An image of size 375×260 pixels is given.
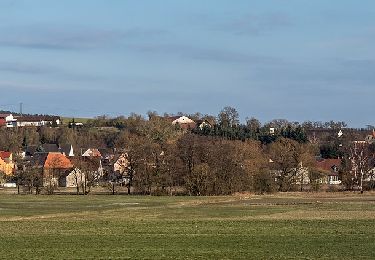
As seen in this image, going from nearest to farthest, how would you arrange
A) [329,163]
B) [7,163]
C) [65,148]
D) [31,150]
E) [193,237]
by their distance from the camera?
[193,237] < [7,163] < [329,163] < [31,150] < [65,148]

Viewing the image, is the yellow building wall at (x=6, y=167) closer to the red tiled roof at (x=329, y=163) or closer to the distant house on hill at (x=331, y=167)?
the distant house on hill at (x=331, y=167)

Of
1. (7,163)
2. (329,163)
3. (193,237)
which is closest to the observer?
(193,237)

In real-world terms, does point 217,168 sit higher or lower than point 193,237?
higher

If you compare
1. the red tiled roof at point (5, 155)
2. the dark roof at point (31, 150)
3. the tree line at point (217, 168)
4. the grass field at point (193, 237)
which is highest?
the dark roof at point (31, 150)

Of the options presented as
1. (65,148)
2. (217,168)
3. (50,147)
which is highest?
(50,147)

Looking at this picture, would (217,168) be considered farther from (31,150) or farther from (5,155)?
(31,150)

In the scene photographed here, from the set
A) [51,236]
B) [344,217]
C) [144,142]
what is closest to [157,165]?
[144,142]

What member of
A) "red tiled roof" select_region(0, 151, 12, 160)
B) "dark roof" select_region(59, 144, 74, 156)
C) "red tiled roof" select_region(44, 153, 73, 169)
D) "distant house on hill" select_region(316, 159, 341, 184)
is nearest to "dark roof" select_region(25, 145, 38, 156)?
"dark roof" select_region(59, 144, 74, 156)

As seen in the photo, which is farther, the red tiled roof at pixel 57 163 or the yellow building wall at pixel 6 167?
the yellow building wall at pixel 6 167

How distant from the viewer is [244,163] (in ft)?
361

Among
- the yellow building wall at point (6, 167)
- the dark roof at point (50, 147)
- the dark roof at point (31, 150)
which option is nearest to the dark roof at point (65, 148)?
the dark roof at point (50, 147)

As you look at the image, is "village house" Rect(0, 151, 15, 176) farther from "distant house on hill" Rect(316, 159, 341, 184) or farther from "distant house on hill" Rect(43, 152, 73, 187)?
"distant house on hill" Rect(316, 159, 341, 184)

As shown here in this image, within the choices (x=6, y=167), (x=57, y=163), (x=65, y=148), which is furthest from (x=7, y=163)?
(x=65, y=148)

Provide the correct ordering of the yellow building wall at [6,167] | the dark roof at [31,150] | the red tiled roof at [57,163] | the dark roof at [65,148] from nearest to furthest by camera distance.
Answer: the red tiled roof at [57,163]
the yellow building wall at [6,167]
the dark roof at [31,150]
the dark roof at [65,148]
